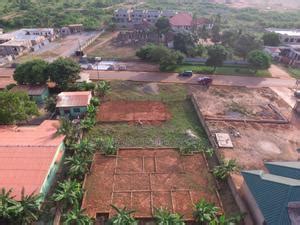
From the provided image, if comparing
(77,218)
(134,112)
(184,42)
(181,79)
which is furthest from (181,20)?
(77,218)

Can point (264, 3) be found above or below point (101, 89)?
above

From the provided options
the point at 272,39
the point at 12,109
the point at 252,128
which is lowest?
the point at 252,128

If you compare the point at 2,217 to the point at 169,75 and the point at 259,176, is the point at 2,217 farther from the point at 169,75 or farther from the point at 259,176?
the point at 169,75

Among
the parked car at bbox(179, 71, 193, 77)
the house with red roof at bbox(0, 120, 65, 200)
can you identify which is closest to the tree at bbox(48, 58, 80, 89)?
the house with red roof at bbox(0, 120, 65, 200)

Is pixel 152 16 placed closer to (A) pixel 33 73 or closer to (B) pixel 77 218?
(A) pixel 33 73

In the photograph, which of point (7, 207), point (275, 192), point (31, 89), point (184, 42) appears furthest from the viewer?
point (184, 42)

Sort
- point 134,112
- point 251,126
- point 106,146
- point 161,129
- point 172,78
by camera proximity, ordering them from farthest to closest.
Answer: point 172,78, point 134,112, point 251,126, point 161,129, point 106,146

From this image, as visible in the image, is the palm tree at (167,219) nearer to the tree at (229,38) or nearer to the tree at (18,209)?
the tree at (18,209)
